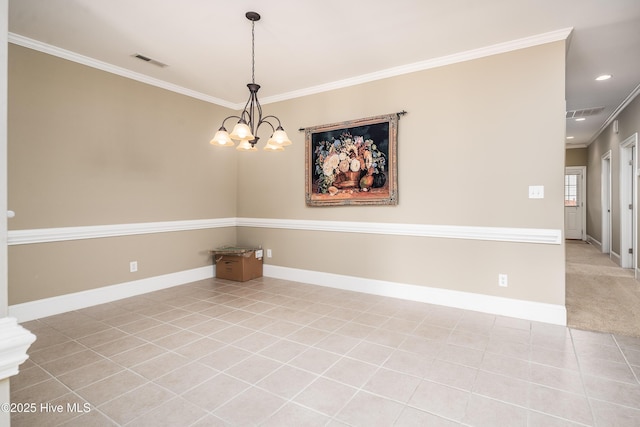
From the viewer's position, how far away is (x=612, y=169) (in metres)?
6.02

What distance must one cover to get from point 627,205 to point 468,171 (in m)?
3.99

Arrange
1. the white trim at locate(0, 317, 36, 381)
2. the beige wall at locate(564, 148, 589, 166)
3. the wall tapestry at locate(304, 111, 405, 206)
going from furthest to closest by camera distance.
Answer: the beige wall at locate(564, 148, 589, 166)
the wall tapestry at locate(304, 111, 405, 206)
the white trim at locate(0, 317, 36, 381)

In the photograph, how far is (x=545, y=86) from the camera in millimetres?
3045

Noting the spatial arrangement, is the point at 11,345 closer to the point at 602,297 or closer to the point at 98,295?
the point at 98,295

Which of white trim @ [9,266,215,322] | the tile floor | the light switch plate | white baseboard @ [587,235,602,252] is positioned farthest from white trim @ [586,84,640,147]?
white trim @ [9,266,215,322]

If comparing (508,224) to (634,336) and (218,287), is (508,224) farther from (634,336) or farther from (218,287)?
(218,287)

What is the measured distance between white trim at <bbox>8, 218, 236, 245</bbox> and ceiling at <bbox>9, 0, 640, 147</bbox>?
1.76m

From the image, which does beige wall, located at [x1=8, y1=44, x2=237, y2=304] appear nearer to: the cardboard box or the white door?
the cardboard box

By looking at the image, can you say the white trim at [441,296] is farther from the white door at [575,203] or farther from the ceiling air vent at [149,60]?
the white door at [575,203]

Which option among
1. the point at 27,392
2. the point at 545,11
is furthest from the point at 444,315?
the point at 27,392

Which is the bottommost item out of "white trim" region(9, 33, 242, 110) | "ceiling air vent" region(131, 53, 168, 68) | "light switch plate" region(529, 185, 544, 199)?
"light switch plate" region(529, 185, 544, 199)

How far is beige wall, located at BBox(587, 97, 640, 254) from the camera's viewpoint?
16.3ft

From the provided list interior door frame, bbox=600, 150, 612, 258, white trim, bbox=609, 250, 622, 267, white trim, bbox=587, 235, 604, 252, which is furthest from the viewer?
white trim, bbox=587, 235, 604, 252

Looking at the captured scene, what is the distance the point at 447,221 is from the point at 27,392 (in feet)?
11.9
